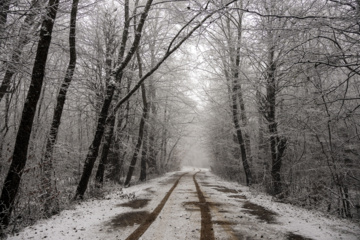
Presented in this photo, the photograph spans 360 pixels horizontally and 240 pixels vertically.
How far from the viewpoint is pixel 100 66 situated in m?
10.2

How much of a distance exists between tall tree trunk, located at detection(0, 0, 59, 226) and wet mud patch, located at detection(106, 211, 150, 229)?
2136mm

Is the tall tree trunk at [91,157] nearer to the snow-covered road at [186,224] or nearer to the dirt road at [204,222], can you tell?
the snow-covered road at [186,224]

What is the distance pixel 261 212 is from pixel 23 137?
6.07 metres

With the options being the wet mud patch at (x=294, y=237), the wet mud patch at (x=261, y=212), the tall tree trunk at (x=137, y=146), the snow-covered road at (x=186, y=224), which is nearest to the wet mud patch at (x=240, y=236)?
the snow-covered road at (x=186, y=224)

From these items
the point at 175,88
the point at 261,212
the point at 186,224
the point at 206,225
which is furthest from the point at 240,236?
the point at 175,88

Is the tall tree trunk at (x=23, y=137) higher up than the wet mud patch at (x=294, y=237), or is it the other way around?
the tall tree trunk at (x=23, y=137)

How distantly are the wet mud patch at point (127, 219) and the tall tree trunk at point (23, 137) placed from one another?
7.01 ft

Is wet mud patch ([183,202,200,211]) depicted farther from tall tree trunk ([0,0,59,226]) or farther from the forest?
tall tree trunk ([0,0,59,226])

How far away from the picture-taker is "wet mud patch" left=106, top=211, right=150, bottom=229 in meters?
4.64

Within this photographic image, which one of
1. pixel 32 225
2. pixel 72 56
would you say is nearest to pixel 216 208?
pixel 32 225

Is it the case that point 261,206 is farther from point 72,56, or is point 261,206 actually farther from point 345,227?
point 72,56

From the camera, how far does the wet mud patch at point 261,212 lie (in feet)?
16.9

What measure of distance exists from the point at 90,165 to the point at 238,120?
30.6 ft

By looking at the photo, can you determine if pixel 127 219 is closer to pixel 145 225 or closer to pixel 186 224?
pixel 145 225
